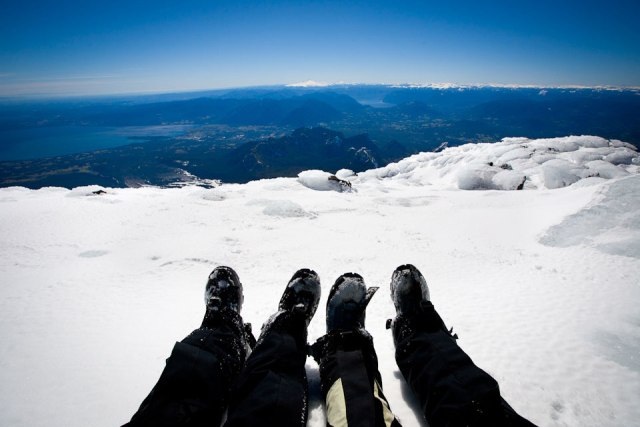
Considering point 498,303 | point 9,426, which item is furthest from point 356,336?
point 498,303

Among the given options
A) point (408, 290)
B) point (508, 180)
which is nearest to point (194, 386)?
point (408, 290)

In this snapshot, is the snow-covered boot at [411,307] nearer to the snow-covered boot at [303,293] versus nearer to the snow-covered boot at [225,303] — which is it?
the snow-covered boot at [303,293]

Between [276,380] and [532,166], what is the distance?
55043mm

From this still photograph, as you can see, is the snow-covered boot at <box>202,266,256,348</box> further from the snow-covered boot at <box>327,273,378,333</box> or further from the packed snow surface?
the snow-covered boot at <box>327,273,378,333</box>

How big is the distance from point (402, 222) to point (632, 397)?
1316 cm

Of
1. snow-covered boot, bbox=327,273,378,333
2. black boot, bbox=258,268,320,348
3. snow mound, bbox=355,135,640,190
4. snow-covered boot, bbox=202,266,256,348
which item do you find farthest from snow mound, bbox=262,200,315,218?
snow mound, bbox=355,135,640,190

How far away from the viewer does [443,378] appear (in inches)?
142

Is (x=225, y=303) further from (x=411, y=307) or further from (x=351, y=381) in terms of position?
(x=411, y=307)

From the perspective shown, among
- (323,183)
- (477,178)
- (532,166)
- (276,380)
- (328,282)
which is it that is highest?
(276,380)

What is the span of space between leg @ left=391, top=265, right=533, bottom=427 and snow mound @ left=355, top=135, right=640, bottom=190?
38238mm

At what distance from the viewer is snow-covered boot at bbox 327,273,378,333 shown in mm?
5828

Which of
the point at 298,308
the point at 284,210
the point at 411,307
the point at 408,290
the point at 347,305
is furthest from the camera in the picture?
the point at 284,210

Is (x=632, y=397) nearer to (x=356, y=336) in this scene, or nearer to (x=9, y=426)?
(x=356, y=336)

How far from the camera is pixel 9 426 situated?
4395 millimetres
